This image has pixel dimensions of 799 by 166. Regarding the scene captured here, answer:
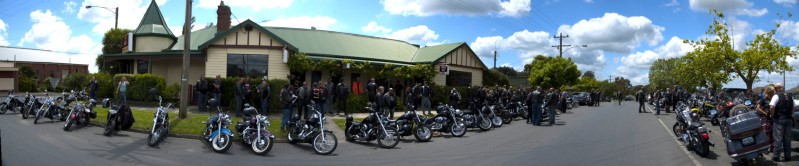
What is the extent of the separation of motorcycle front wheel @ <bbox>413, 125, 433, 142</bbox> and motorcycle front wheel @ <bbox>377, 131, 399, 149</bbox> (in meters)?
1.18

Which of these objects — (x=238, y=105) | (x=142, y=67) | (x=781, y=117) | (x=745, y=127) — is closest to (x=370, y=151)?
(x=745, y=127)

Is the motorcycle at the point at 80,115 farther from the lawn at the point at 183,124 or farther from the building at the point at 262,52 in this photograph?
the building at the point at 262,52

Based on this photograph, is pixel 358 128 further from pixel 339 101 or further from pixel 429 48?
pixel 429 48

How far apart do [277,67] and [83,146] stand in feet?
37.3

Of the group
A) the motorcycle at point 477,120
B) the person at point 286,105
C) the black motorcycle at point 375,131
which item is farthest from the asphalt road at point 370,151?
the motorcycle at point 477,120

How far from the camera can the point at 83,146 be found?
30.6 ft

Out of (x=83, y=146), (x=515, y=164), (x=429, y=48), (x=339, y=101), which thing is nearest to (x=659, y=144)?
(x=515, y=164)

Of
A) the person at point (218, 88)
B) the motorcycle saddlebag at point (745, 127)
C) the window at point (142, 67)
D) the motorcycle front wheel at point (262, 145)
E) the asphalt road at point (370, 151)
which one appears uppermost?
the window at point (142, 67)

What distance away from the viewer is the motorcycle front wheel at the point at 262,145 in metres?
9.10

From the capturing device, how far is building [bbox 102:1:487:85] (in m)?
20.3

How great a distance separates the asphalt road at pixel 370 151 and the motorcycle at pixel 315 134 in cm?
18

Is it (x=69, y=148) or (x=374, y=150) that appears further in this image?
(x=374, y=150)

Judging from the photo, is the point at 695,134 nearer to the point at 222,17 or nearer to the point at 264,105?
the point at 264,105

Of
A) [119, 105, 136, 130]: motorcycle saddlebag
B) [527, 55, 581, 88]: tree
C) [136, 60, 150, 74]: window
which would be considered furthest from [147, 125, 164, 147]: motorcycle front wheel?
[527, 55, 581, 88]: tree
